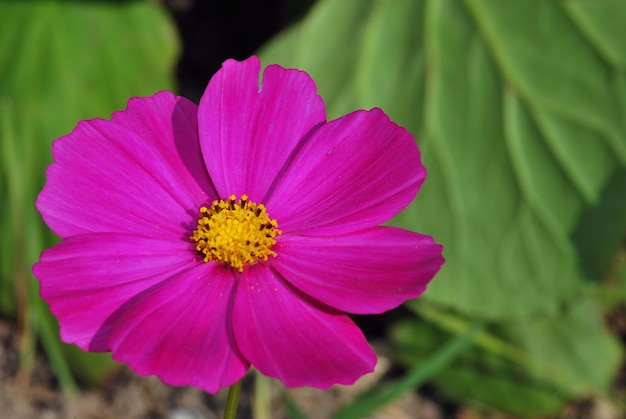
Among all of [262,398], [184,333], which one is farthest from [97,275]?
[262,398]

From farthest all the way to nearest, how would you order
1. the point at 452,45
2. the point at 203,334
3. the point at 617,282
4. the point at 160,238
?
the point at 617,282 → the point at 452,45 → the point at 160,238 → the point at 203,334

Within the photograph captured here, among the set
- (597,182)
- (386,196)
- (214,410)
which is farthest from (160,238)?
(597,182)

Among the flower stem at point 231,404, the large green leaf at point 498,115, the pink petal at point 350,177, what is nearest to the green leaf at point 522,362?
the large green leaf at point 498,115


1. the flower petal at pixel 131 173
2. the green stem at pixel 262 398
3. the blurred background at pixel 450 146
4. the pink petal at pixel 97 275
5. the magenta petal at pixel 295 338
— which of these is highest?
the flower petal at pixel 131 173

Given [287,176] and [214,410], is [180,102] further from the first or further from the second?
[214,410]

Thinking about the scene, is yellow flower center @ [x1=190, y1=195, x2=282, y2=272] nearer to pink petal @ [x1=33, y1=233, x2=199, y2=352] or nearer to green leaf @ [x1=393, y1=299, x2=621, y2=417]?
pink petal @ [x1=33, y1=233, x2=199, y2=352]

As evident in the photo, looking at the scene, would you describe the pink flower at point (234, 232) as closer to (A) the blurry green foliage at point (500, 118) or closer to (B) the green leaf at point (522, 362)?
(A) the blurry green foliage at point (500, 118)

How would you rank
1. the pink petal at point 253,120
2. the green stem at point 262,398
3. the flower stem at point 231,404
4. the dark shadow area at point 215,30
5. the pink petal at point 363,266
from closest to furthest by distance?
the flower stem at point 231,404 < the pink petal at point 363,266 < the pink petal at point 253,120 < the green stem at point 262,398 < the dark shadow area at point 215,30
